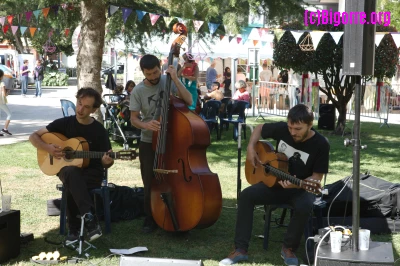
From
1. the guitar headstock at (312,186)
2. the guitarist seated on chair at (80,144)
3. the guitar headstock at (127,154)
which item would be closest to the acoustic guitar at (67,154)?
the guitarist seated on chair at (80,144)

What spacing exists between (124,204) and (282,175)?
200 centimetres

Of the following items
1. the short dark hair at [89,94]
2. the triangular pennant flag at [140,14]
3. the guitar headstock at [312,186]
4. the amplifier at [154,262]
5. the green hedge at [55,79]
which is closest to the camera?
the amplifier at [154,262]

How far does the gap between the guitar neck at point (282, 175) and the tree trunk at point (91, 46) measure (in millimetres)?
6962

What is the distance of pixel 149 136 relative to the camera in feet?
18.3

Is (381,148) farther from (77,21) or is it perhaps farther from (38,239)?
(38,239)

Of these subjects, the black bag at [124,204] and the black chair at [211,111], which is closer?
the black bag at [124,204]

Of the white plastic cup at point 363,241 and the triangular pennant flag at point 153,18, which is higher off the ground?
the triangular pennant flag at point 153,18

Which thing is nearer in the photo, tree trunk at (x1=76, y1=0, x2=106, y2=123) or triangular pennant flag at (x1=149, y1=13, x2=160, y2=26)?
tree trunk at (x1=76, y1=0, x2=106, y2=123)

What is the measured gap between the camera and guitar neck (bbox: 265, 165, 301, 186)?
15.5 feet

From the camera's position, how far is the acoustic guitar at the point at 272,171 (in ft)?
15.1

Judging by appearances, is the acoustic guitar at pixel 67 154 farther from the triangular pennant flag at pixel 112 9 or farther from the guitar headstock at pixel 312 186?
the triangular pennant flag at pixel 112 9

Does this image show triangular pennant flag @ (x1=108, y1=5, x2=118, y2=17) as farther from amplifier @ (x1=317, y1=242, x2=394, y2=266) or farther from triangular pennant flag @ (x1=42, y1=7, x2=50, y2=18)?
amplifier @ (x1=317, y1=242, x2=394, y2=266)

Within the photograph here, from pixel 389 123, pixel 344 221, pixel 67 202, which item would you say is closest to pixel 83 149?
pixel 67 202

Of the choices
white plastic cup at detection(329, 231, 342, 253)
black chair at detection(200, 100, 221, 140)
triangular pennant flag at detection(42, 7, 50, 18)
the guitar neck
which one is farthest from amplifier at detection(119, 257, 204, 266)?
triangular pennant flag at detection(42, 7, 50, 18)
